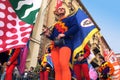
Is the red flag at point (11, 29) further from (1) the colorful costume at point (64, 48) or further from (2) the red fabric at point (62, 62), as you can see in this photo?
(2) the red fabric at point (62, 62)

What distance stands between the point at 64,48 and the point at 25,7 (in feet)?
5.10

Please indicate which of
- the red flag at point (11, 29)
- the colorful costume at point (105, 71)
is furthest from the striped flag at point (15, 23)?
the colorful costume at point (105, 71)

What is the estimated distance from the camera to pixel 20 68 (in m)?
8.12

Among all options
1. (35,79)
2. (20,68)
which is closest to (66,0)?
(35,79)

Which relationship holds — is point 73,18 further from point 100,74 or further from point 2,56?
point 100,74

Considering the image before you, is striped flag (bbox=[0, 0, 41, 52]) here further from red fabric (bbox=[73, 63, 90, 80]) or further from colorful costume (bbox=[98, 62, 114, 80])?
colorful costume (bbox=[98, 62, 114, 80])

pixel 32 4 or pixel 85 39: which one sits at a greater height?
pixel 32 4

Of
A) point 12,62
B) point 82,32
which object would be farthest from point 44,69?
point 82,32

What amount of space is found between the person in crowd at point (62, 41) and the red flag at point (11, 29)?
461 mm

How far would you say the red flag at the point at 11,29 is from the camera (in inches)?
270

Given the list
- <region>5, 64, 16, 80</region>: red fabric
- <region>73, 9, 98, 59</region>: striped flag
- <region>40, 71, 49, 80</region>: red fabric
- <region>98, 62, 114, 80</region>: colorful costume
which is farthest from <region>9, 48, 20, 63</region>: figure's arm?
<region>98, 62, 114, 80</region>: colorful costume

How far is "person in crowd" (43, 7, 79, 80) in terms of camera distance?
6230mm

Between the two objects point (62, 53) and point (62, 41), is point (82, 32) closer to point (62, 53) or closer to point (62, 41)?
point (62, 41)

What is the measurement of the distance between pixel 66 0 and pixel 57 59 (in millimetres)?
27076
